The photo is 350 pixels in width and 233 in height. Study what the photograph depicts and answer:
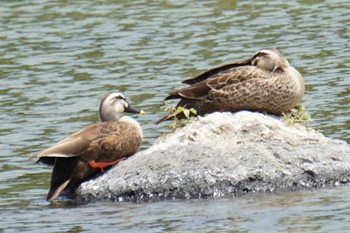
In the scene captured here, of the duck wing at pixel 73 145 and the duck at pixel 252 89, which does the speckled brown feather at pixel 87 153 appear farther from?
the duck at pixel 252 89

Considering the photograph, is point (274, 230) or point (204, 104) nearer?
point (274, 230)

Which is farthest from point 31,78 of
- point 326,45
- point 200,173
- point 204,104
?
point 200,173

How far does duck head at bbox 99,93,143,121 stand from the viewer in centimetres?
1407

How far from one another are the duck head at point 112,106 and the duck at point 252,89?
0.68 m

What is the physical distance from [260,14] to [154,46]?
3317mm

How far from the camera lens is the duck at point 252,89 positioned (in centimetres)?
1433

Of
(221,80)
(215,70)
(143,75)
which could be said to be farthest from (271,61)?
(143,75)

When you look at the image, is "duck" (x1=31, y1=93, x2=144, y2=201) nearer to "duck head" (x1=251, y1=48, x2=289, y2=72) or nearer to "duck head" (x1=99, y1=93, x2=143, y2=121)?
"duck head" (x1=99, y1=93, x2=143, y2=121)

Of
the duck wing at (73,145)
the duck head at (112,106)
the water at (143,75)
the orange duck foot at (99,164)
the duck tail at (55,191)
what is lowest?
the water at (143,75)

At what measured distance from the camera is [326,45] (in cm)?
2159

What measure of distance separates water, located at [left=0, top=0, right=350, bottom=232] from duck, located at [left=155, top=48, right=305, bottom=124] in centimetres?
152

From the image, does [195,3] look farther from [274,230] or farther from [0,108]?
[274,230]

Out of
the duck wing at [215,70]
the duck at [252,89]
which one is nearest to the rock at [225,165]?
the duck at [252,89]

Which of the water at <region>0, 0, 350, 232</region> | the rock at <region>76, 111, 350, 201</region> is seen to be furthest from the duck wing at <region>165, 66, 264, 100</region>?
the water at <region>0, 0, 350, 232</region>
